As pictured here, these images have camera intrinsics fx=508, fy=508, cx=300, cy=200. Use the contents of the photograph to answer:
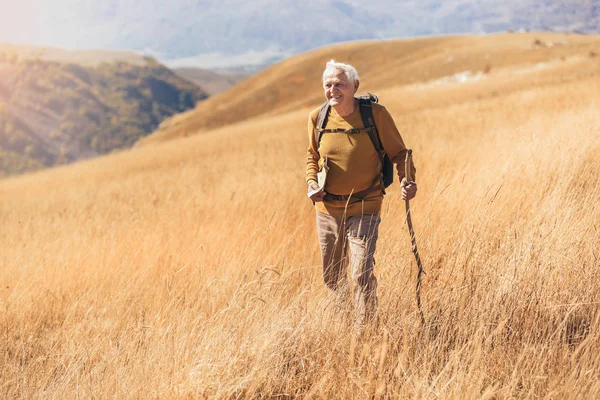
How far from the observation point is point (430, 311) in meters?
2.93

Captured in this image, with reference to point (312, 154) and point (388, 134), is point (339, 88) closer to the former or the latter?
point (388, 134)

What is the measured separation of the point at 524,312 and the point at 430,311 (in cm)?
50

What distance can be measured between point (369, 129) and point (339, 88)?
333mm

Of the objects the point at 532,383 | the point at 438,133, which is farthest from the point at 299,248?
the point at 438,133

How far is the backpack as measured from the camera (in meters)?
3.37

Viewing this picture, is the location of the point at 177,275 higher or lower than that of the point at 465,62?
lower

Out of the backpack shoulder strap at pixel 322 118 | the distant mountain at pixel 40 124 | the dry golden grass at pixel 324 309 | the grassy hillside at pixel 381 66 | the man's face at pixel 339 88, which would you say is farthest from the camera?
the distant mountain at pixel 40 124

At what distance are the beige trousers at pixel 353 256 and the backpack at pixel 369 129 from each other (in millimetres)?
329

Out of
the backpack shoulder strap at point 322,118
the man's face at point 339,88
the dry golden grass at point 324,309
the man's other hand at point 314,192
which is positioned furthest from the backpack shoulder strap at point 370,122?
the dry golden grass at point 324,309

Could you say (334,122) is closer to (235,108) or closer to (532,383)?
(532,383)

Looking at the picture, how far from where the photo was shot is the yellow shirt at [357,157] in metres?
3.37

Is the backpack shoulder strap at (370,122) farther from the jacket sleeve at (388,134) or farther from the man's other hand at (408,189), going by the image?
the man's other hand at (408,189)

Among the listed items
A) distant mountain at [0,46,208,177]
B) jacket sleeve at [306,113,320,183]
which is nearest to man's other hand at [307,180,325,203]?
jacket sleeve at [306,113,320,183]

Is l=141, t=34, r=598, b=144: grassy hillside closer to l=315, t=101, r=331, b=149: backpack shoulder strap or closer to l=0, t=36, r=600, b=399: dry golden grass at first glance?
l=0, t=36, r=600, b=399: dry golden grass
